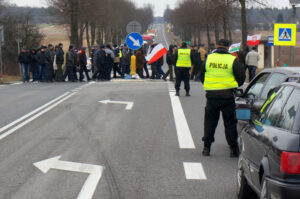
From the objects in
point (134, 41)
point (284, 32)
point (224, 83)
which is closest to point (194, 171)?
point (224, 83)

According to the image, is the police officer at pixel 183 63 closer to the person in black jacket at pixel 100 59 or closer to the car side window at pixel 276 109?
the person in black jacket at pixel 100 59

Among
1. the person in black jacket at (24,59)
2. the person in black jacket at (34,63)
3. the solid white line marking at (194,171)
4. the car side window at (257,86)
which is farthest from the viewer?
the person in black jacket at (34,63)

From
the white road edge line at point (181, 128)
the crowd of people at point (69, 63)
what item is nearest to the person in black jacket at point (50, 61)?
the crowd of people at point (69, 63)

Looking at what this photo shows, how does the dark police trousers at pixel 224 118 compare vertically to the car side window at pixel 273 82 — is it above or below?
below

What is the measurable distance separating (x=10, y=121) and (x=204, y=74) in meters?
6.18

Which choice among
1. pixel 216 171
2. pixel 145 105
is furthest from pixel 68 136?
pixel 145 105

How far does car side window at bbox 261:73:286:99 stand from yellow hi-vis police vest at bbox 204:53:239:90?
30.5 inches

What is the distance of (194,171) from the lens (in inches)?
340

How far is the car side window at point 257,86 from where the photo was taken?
9253mm

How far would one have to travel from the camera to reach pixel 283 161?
191 inches

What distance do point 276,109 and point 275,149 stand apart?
2.48 feet

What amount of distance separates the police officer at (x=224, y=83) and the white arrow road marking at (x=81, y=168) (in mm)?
2130

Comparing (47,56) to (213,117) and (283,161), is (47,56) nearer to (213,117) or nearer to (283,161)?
(213,117)

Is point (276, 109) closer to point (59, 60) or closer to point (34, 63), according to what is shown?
point (59, 60)
